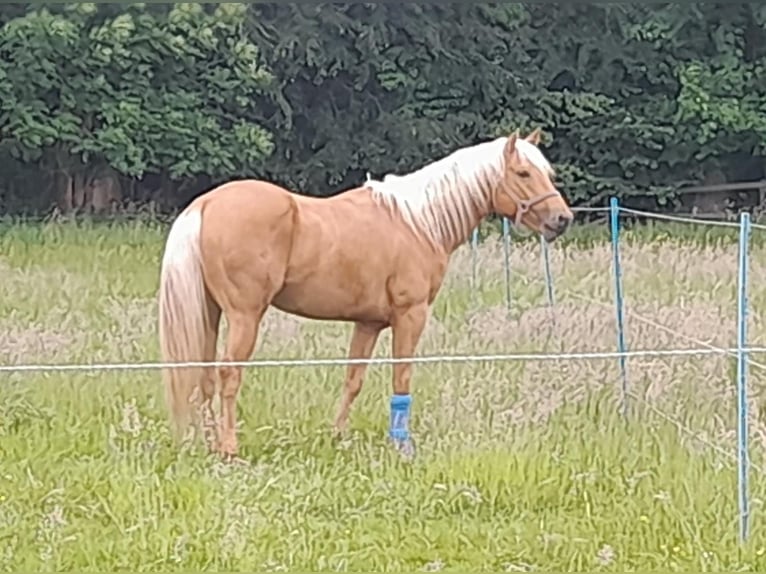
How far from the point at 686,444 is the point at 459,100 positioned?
16.0 m

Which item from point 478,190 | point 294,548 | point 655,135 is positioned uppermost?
point 655,135

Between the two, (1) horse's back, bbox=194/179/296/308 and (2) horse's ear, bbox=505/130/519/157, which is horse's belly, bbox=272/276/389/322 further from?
(2) horse's ear, bbox=505/130/519/157

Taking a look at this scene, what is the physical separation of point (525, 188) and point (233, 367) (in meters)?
1.61

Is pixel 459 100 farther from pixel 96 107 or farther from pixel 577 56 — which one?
pixel 96 107

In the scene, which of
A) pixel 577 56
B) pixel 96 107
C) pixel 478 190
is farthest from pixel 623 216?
pixel 478 190

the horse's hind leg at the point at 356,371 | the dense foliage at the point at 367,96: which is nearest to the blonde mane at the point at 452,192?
the horse's hind leg at the point at 356,371

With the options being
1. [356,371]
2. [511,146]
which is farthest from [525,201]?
[356,371]

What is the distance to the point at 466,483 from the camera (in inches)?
202

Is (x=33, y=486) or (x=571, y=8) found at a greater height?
(x=571, y=8)

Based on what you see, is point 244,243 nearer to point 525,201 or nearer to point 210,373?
point 210,373

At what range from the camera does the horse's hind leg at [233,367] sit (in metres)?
5.75

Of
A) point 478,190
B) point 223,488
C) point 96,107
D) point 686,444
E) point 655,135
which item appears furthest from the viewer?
point 655,135

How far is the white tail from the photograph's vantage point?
5.68 meters

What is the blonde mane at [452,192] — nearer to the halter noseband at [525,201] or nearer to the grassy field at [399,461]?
the halter noseband at [525,201]
